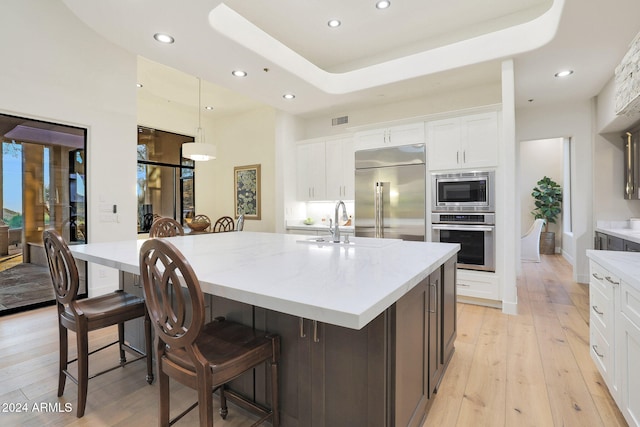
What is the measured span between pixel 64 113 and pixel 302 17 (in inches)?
120

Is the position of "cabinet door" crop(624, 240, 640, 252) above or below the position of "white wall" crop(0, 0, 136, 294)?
below

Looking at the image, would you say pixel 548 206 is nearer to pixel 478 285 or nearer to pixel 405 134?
pixel 478 285

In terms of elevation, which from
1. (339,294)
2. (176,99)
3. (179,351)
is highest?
(176,99)

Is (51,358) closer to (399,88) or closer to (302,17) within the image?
(302,17)

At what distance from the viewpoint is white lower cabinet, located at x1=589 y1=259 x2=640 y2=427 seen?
1.53m

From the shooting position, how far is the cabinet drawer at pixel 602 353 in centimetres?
188

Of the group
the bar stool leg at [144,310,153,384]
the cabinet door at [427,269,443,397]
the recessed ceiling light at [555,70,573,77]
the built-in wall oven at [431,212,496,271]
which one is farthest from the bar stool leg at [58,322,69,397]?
the recessed ceiling light at [555,70,573,77]

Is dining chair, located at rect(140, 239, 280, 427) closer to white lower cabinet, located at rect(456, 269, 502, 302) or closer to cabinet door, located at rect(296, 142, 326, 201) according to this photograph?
white lower cabinet, located at rect(456, 269, 502, 302)

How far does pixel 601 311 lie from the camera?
6.59ft

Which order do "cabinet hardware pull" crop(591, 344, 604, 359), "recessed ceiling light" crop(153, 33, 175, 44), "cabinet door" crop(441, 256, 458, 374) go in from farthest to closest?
"recessed ceiling light" crop(153, 33, 175, 44) < "cabinet door" crop(441, 256, 458, 374) < "cabinet hardware pull" crop(591, 344, 604, 359)

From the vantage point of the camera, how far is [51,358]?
2502 millimetres

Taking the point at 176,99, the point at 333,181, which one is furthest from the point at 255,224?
the point at 176,99

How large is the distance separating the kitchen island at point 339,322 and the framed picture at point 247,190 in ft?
15.4

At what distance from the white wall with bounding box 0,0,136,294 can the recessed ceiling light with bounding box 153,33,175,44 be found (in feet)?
4.92
